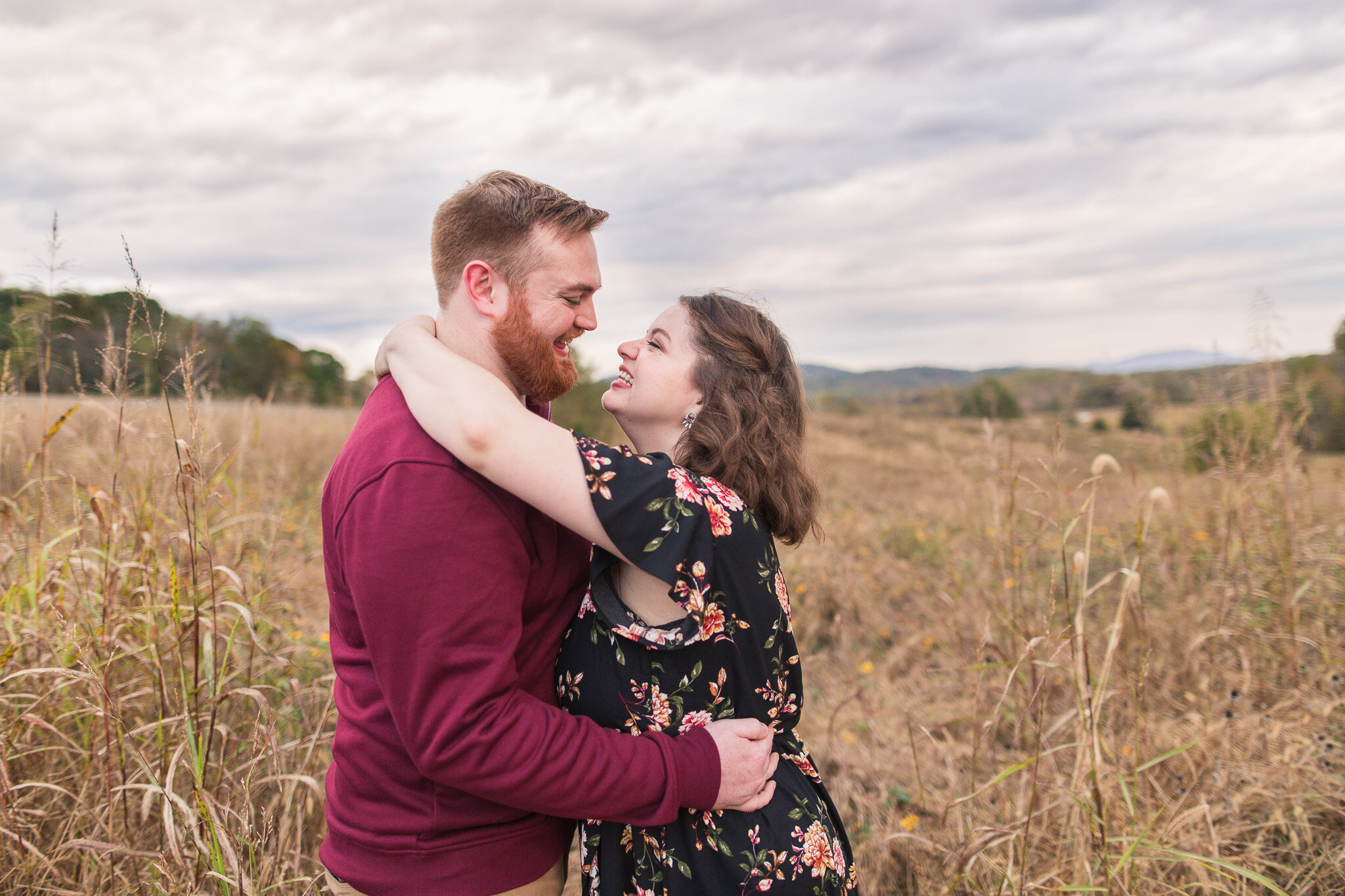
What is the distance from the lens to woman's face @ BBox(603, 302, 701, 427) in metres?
1.78

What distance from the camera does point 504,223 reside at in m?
1.64

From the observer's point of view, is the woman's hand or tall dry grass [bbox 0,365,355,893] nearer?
the woman's hand

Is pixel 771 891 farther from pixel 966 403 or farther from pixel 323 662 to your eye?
pixel 966 403

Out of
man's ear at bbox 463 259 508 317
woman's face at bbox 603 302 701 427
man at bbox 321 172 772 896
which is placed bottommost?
man at bbox 321 172 772 896

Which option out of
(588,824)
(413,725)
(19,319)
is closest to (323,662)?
(19,319)

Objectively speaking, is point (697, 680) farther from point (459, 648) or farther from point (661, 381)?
point (661, 381)

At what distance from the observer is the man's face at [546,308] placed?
1.64m

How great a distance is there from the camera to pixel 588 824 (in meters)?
1.56

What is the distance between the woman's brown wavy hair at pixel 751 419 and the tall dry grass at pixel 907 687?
622mm

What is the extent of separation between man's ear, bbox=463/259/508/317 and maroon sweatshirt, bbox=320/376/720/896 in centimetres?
26

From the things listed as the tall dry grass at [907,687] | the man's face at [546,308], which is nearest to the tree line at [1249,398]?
the tall dry grass at [907,687]

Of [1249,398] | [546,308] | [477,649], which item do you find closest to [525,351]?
[546,308]

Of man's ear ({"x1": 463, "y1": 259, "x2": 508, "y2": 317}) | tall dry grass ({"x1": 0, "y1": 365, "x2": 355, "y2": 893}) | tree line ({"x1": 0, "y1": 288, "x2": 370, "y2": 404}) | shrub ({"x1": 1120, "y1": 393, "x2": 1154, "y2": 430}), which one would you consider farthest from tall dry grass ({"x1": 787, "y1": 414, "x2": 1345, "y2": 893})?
tree line ({"x1": 0, "y1": 288, "x2": 370, "y2": 404})

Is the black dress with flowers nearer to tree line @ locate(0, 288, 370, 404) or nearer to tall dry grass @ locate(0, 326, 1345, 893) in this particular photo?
tall dry grass @ locate(0, 326, 1345, 893)
